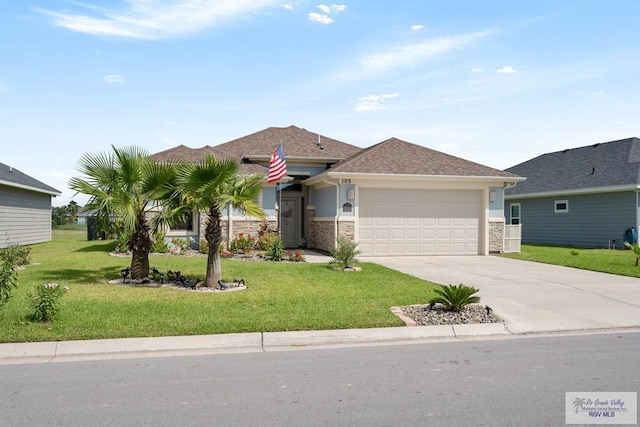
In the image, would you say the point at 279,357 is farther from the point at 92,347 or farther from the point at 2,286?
the point at 2,286

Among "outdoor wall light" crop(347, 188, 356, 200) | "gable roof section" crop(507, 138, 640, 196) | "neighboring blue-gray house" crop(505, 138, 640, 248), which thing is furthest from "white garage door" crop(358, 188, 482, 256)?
"gable roof section" crop(507, 138, 640, 196)

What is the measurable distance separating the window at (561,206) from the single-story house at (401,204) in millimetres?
8517

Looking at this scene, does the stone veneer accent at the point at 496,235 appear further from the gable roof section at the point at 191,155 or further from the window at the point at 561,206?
the gable roof section at the point at 191,155

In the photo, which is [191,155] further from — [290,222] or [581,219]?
[581,219]

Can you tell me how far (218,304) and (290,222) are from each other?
14.1 meters

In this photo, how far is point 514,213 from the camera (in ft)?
102

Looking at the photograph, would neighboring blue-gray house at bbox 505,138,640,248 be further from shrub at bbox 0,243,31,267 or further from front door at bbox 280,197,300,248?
shrub at bbox 0,243,31,267

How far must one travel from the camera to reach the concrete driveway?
9016 mm

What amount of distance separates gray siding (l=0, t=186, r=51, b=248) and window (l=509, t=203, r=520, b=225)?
1005 inches

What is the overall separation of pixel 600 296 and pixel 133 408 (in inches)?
384

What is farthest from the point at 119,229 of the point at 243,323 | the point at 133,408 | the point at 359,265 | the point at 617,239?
the point at 617,239

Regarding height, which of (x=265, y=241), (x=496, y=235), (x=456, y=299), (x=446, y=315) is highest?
(x=496, y=235)

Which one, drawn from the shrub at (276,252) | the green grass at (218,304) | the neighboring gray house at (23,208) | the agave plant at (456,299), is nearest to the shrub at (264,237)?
the shrub at (276,252)

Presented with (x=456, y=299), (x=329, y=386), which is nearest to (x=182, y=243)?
(x=456, y=299)
